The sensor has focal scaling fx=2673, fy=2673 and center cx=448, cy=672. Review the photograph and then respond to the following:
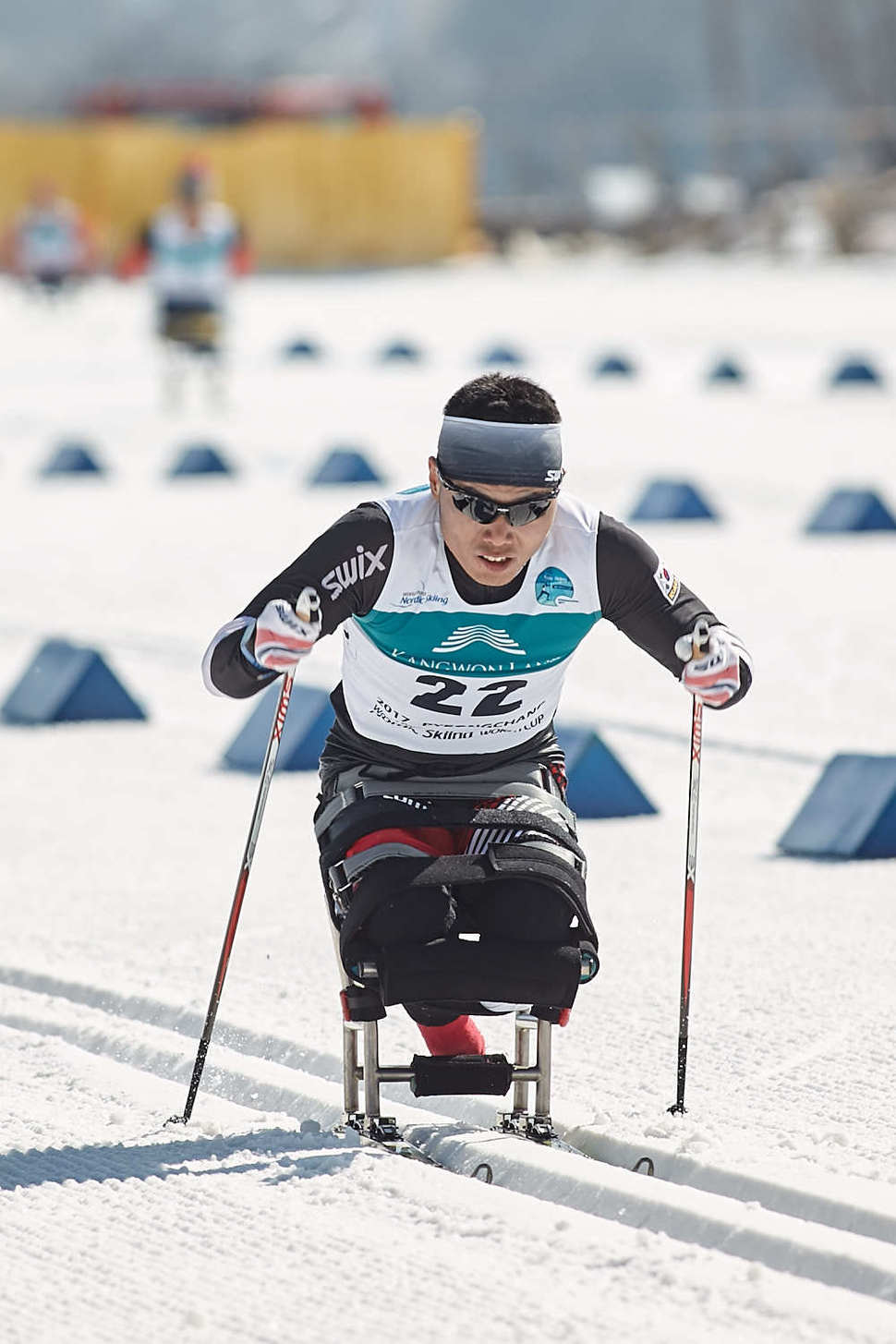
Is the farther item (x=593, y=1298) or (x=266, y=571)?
(x=266, y=571)

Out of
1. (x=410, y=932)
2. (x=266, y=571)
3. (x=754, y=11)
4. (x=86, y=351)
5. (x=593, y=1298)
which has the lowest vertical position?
(x=593, y=1298)

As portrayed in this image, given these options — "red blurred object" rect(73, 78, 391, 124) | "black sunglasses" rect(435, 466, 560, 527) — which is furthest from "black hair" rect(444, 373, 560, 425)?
"red blurred object" rect(73, 78, 391, 124)

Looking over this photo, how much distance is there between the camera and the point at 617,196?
1960 inches

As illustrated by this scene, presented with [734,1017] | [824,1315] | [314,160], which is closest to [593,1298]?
[824,1315]

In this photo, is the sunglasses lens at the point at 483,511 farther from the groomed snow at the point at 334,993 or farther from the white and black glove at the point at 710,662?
the groomed snow at the point at 334,993

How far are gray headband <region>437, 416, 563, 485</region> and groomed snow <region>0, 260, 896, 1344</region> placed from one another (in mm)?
1027

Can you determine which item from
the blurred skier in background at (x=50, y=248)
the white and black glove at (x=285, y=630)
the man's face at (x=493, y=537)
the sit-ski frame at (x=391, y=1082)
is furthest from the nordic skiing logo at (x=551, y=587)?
the blurred skier in background at (x=50, y=248)

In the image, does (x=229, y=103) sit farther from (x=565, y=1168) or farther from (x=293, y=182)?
(x=565, y=1168)

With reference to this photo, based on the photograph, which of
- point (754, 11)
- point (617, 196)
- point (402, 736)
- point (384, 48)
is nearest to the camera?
point (402, 736)

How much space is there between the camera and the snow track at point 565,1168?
3.63 meters

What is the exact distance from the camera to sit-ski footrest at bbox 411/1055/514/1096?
4141 mm

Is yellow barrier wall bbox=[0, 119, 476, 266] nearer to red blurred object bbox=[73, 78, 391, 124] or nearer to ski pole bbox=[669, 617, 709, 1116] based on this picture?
Result: red blurred object bbox=[73, 78, 391, 124]

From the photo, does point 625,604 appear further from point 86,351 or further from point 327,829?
point 86,351

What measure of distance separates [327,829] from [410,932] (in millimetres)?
293
